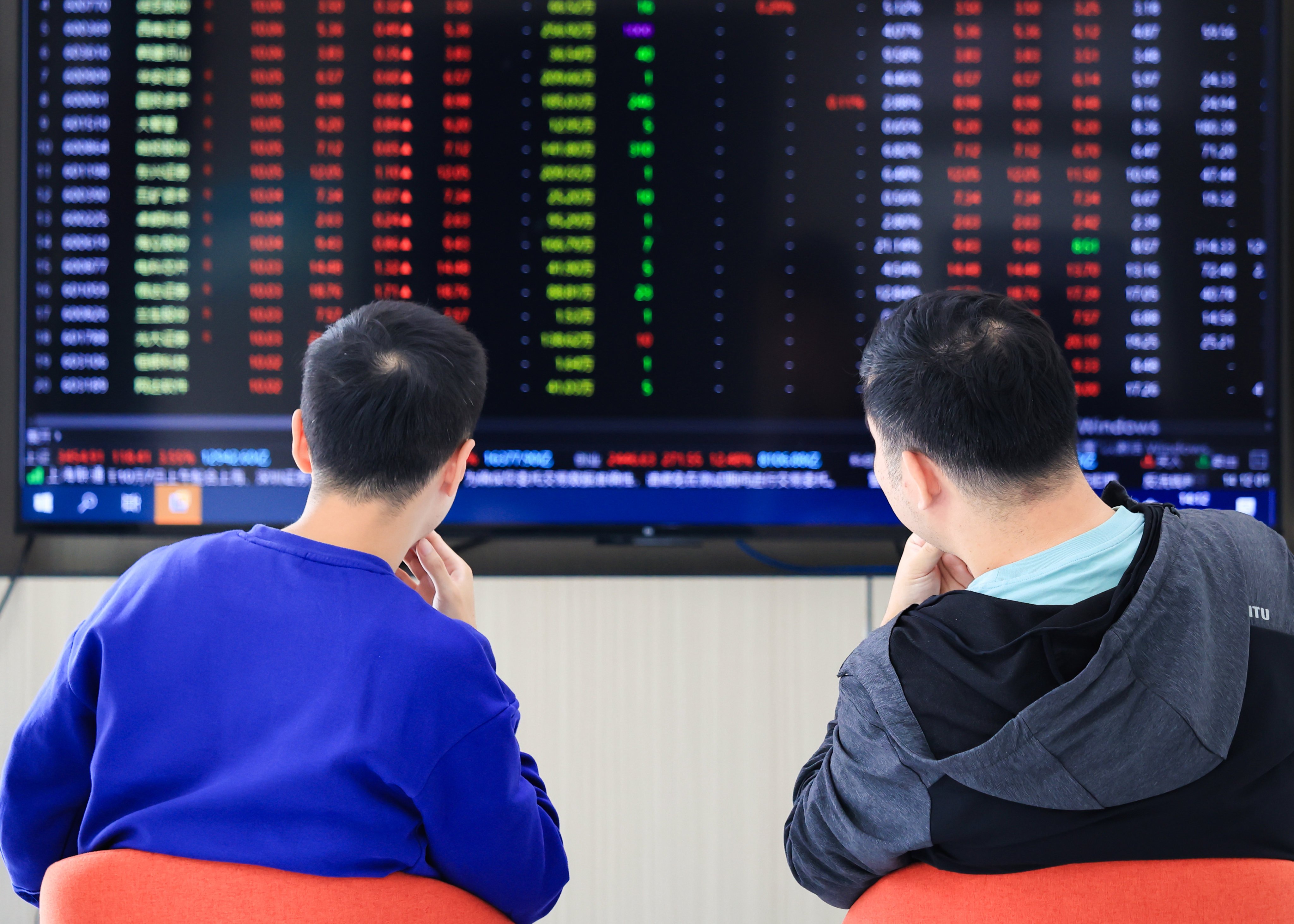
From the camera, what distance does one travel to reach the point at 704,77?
1842 mm

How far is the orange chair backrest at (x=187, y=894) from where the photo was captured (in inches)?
34.9

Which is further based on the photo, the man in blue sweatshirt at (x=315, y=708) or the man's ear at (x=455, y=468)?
the man's ear at (x=455, y=468)

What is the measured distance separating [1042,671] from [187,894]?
88 centimetres

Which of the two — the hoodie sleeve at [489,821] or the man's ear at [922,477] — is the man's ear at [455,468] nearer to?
the hoodie sleeve at [489,821]

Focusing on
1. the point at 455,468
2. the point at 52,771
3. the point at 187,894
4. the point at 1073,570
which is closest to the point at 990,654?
the point at 1073,570

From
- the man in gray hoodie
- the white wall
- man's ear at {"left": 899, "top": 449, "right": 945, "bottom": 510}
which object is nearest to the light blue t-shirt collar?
the man in gray hoodie

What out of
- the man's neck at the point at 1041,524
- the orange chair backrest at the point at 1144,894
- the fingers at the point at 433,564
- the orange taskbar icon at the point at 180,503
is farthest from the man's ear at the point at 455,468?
the orange taskbar icon at the point at 180,503

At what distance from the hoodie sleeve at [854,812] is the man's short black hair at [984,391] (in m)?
0.31

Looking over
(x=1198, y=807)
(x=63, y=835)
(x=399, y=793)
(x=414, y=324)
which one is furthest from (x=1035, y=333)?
(x=63, y=835)

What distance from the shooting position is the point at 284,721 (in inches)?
36.5

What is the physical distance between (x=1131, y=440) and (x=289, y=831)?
170cm

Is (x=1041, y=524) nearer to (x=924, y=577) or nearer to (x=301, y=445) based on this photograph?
(x=924, y=577)

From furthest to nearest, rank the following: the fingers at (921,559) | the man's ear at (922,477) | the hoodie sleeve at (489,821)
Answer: the fingers at (921,559) < the man's ear at (922,477) < the hoodie sleeve at (489,821)

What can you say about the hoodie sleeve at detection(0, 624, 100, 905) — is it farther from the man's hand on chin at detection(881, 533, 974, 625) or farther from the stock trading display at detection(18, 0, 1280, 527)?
the man's hand on chin at detection(881, 533, 974, 625)
